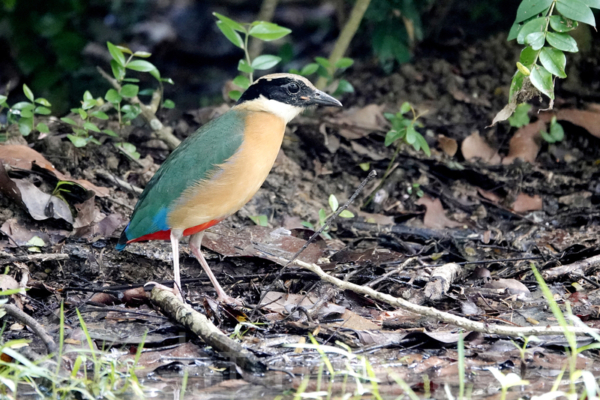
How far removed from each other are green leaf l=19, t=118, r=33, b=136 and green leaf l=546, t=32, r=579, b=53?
4.15m

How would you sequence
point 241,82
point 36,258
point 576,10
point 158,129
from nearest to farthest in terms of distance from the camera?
point 576,10
point 36,258
point 241,82
point 158,129

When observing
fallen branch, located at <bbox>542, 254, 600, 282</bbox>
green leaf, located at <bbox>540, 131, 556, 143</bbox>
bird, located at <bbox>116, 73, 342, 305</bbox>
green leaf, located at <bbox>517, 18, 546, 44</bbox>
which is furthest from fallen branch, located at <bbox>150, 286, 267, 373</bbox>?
green leaf, located at <bbox>540, 131, 556, 143</bbox>

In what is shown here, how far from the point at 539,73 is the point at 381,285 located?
65.5 inches

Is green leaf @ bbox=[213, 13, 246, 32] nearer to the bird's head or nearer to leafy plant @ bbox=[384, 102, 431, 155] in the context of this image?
the bird's head

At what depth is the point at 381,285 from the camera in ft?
15.4

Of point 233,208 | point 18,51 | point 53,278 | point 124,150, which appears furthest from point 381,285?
point 18,51

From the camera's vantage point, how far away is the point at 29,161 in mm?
5617

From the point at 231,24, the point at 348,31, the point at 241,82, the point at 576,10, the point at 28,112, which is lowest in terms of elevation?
the point at 28,112

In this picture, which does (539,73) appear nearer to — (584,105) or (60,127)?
(584,105)

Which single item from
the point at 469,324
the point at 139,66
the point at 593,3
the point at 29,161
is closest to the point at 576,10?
the point at 593,3

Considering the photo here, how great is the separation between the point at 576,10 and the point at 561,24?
142 mm

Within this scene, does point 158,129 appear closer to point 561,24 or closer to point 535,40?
point 535,40

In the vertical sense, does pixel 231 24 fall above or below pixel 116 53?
above

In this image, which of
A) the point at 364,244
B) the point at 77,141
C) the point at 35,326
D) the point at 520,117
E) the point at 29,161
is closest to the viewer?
the point at 35,326
